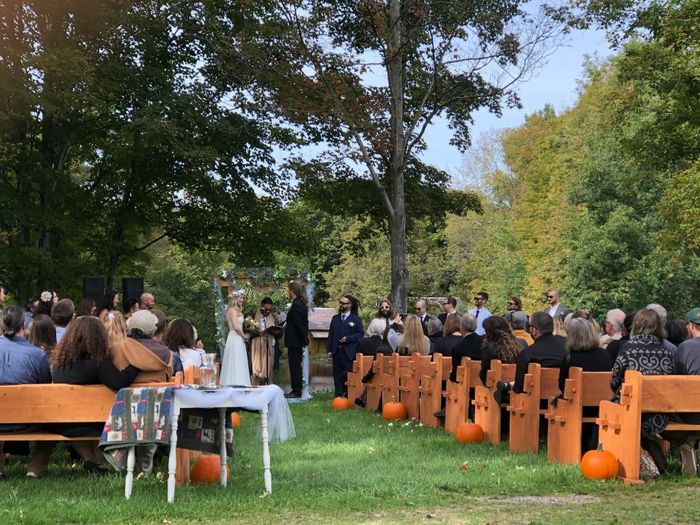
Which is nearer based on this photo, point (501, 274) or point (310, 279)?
point (310, 279)

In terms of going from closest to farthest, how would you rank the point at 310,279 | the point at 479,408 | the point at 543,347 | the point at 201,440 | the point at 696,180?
the point at 201,440, the point at 543,347, the point at 479,408, the point at 310,279, the point at 696,180

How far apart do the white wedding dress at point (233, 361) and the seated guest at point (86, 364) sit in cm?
805

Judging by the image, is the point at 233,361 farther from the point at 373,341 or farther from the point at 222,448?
the point at 222,448

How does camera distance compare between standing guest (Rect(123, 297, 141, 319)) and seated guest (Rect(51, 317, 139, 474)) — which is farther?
standing guest (Rect(123, 297, 141, 319))

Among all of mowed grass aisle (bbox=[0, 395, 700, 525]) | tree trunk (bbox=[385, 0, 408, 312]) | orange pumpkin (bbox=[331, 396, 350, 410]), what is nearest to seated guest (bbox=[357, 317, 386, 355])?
orange pumpkin (bbox=[331, 396, 350, 410])

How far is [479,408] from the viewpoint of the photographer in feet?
42.0

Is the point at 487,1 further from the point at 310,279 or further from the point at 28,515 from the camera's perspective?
the point at 28,515

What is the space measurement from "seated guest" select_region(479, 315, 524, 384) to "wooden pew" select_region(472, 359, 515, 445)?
9.2 inches

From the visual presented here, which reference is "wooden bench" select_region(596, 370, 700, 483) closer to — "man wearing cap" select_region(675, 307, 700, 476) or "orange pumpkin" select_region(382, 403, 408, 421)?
"man wearing cap" select_region(675, 307, 700, 476)

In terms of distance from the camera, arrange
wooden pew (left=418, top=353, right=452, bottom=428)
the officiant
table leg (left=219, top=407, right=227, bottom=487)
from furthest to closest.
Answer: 1. the officiant
2. wooden pew (left=418, top=353, right=452, bottom=428)
3. table leg (left=219, top=407, right=227, bottom=487)

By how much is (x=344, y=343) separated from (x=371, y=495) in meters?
11.2

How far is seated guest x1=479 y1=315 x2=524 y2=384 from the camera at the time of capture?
Answer: 41.9 feet

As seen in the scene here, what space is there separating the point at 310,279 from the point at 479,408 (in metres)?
9.18

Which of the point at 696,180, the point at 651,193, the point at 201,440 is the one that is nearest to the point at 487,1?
the point at 696,180
